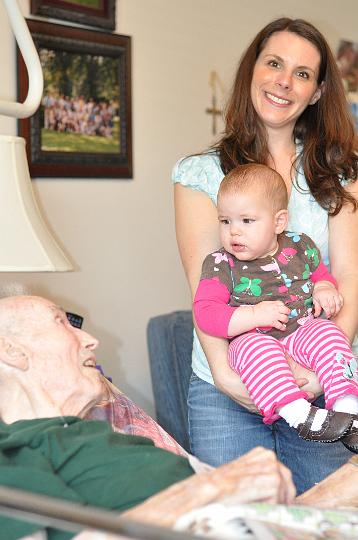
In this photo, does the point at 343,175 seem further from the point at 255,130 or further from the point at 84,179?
the point at 84,179

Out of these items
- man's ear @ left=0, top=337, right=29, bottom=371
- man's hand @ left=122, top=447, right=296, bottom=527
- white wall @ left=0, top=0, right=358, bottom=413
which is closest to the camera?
man's hand @ left=122, top=447, right=296, bottom=527

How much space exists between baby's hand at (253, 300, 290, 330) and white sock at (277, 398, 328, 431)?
0.20m

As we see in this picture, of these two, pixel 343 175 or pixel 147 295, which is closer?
pixel 343 175

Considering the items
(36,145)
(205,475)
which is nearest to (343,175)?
(205,475)

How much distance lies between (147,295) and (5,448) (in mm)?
2412

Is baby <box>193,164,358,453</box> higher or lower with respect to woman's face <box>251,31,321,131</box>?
lower

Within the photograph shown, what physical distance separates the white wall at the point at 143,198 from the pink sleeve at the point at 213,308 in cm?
133

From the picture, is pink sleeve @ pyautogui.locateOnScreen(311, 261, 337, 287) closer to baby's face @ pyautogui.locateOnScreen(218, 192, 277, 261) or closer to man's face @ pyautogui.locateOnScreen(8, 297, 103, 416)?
baby's face @ pyautogui.locateOnScreen(218, 192, 277, 261)

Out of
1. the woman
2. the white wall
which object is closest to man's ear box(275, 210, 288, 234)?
the woman

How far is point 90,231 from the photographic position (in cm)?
366

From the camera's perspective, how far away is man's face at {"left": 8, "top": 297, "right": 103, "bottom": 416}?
1791 millimetres

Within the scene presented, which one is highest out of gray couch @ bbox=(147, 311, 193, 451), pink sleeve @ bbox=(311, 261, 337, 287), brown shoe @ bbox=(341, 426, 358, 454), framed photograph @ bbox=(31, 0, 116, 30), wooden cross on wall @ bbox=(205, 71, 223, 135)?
framed photograph @ bbox=(31, 0, 116, 30)

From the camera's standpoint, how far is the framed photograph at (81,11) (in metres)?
3.35

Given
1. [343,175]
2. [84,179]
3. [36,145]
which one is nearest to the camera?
[343,175]
